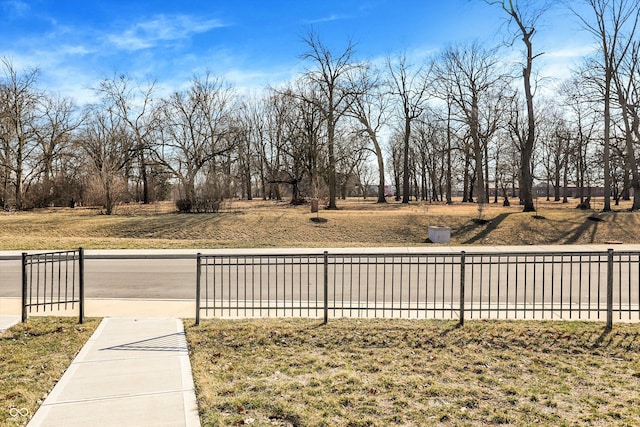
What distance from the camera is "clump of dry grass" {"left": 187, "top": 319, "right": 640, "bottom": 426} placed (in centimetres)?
444

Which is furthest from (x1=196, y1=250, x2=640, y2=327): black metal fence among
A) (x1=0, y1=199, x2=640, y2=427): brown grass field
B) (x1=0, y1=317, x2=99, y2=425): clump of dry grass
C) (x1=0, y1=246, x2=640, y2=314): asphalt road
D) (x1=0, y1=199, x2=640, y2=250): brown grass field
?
(x1=0, y1=199, x2=640, y2=250): brown grass field

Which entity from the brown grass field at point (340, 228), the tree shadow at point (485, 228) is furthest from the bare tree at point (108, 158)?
the tree shadow at point (485, 228)

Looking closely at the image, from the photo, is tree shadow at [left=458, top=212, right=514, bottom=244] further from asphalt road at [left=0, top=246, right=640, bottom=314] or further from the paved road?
the paved road

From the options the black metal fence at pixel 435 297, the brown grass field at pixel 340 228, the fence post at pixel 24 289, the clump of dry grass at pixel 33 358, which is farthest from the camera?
the brown grass field at pixel 340 228

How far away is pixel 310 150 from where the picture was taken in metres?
44.6

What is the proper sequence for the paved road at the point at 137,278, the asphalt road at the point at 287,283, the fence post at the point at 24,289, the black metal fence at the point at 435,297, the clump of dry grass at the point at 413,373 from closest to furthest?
1. the clump of dry grass at the point at 413,373
2. the fence post at the point at 24,289
3. the black metal fence at the point at 435,297
4. the asphalt road at the point at 287,283
5. the paved road at the point at 137,278

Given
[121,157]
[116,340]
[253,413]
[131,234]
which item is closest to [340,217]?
[131,234]

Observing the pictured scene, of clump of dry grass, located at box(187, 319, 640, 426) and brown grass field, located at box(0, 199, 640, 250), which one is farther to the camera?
brown grass field, located at box(0, 199, 640, 250)

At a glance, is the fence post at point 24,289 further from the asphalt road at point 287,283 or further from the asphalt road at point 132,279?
the asphalt road at point 132,279

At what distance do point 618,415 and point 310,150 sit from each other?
135 feet

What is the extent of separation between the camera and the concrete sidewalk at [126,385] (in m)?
4.33

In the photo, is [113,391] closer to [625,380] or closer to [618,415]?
[618,415]

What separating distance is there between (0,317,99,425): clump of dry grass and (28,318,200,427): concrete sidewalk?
149mm

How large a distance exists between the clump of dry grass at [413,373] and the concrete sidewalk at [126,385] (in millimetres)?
218
